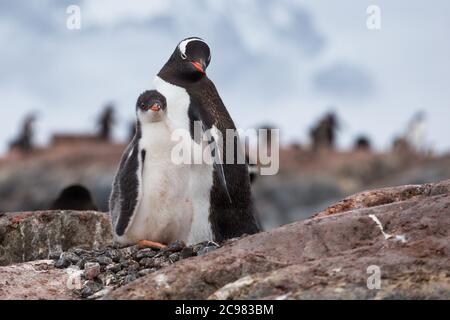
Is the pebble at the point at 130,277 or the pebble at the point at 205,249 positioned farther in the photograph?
the pebble at the point at 205,249

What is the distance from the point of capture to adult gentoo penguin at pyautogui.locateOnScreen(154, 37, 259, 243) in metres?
7.38

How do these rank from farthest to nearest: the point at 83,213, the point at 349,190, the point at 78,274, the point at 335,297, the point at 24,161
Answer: the point at 24,161
the point at 349,190
the point at 83,213
the point at 78,274
the point at 335,297

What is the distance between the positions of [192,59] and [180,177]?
1013mm

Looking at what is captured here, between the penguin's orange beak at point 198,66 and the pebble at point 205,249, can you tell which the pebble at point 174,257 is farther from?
the penguin's orange beak at point 198,66

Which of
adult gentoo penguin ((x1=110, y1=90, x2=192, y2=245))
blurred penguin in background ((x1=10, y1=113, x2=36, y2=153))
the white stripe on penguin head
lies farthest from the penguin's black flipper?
blurred penguin in background ((x1=10, y1=113, x2=36, y2=153))

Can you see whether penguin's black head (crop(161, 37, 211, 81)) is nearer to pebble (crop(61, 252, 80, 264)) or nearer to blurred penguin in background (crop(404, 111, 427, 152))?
pebble (crop(61, 252, 80, 264))

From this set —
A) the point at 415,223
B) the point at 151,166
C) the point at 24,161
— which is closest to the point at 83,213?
the point at 151,166

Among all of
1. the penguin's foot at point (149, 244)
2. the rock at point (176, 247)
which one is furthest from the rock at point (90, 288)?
the penguin's foot at point (149, 244)

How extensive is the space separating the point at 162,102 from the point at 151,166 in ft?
1.74

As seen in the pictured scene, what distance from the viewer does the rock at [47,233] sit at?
8727 mm

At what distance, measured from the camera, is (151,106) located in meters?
7.33

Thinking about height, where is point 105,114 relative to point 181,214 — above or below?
above

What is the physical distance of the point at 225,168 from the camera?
7453 millimetres
